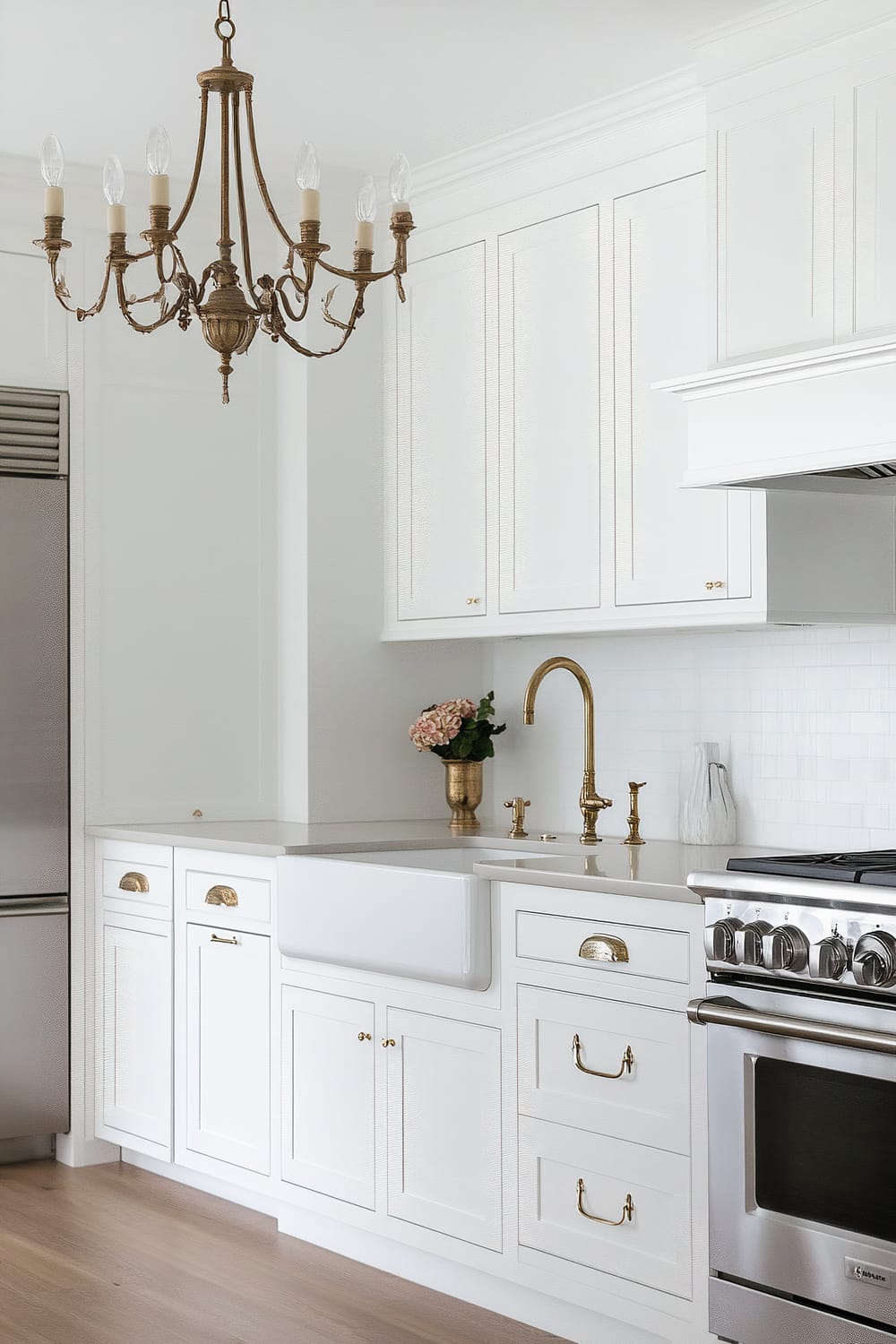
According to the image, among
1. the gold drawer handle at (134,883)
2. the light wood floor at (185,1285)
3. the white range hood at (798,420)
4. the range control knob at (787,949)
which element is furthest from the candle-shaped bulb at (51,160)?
the gold drawer handle at (134,883)

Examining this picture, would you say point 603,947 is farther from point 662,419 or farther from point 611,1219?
point 662,419

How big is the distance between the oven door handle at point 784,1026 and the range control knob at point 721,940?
0.08 meters

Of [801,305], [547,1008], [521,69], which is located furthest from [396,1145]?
[521,69]

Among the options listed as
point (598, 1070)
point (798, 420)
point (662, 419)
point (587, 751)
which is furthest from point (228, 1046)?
point (798, 420)

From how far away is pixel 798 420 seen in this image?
3.07m

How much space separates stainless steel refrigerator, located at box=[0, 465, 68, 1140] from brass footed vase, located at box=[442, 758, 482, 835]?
1.05 meters

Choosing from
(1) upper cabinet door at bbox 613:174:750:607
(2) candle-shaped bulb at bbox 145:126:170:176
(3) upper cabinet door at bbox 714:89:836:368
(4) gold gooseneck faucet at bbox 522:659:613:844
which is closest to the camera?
(2) candle-shaped bulb at bbox 145:126:170:176

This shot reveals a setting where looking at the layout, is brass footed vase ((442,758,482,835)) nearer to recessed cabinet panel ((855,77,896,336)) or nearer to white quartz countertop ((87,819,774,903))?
white quartz countertop ((87,819,774,903))

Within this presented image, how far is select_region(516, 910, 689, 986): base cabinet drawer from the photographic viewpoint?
3.00 m

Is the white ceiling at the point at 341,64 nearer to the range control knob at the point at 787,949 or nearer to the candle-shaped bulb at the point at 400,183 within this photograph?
the candle-shaped bulb at the point at 400,183

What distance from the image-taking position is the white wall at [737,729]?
3703mm

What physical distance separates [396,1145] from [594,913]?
0.80 meters

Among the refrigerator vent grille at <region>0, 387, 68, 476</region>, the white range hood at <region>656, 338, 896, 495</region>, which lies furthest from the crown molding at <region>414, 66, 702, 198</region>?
the refrigerator vent grille at <region>0, 387, 68, 476</region>

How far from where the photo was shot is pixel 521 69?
3.69 m
